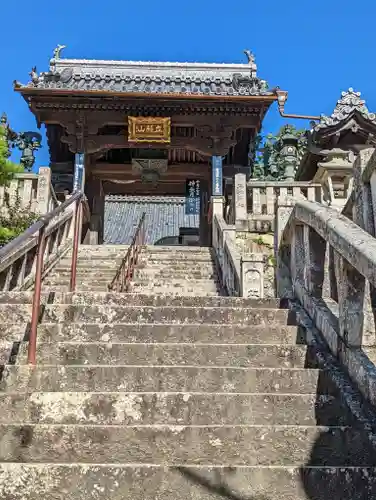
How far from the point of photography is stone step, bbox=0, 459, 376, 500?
2.63 meters

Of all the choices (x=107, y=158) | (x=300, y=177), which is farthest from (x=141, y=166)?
(x=300, y=177)

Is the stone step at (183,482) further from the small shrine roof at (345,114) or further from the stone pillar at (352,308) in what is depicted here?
the small shrine roof at (345,114)

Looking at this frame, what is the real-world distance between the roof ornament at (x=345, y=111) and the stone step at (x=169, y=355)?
30.5ft

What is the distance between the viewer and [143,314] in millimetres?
4668

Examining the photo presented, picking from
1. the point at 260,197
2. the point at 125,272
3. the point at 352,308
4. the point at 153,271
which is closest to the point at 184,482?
the point at 352,308

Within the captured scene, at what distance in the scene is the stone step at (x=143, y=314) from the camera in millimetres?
4602

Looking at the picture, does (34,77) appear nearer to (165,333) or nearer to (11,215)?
(11,215)

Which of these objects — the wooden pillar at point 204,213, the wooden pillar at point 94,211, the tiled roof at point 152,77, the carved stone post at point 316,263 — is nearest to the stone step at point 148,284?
the carved stone post at point 316,263

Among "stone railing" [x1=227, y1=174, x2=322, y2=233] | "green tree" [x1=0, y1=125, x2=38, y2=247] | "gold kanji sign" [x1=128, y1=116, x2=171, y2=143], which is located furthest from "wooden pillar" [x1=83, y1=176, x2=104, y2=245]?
"stone railing" [x1=227, y1=174, x2=322, y2=233]

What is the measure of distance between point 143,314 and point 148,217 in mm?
25403

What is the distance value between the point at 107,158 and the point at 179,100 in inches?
171

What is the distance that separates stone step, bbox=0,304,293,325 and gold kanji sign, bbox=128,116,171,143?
35.7 feet

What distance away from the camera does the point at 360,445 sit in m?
3.00

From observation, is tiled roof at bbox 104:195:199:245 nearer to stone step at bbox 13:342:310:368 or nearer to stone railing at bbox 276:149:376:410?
stone railing at bbox 276:149:376:410
